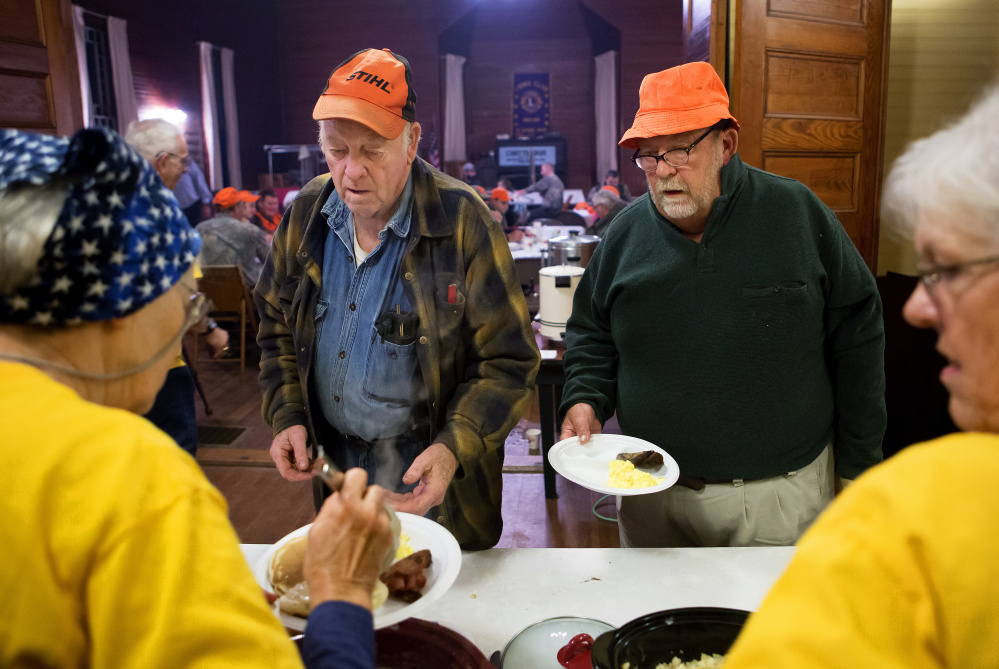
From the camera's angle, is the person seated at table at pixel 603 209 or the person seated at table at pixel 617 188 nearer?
the person seated at table at pixel 603 209

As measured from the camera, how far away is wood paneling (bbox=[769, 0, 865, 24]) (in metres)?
3.45

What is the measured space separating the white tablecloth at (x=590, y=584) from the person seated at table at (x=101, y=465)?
Result: 0.54m

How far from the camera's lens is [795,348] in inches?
73.7

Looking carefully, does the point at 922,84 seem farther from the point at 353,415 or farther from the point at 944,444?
the point at 944,444

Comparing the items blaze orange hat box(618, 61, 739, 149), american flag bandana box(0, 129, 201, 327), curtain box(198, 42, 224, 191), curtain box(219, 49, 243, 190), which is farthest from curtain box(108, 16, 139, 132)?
american flag bandana box(0, 129, 201, 327)

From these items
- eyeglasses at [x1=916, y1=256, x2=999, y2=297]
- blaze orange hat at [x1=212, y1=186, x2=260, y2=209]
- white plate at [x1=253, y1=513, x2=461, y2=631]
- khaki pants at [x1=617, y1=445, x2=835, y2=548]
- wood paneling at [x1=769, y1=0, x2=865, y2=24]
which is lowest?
khaki pants at [x1=617, y1=445, x2=835, y2=548]

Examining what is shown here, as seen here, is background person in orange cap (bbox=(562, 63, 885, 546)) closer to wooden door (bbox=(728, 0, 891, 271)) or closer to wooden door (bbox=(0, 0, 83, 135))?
wooden door (bbox=(728, 0, 891, 271))

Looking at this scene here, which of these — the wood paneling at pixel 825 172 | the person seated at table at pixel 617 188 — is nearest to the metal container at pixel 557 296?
the wood paneling at pixel 825 172

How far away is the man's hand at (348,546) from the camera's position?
946 millimetres

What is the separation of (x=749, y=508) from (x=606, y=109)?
14.1m

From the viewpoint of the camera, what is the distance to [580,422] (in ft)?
6.51

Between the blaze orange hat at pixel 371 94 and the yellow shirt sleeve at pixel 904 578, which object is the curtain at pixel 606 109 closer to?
the blaze orange hat at pixel 371 94

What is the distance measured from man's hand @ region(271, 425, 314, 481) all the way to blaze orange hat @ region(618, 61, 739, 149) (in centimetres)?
117

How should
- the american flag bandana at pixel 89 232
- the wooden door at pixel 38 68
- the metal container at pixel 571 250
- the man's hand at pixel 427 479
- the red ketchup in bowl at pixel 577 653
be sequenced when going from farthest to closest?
the metal container at pixel 571 250 < the wooden door at pixel 38 68 < the man's hand at pixel 427 479 < the red ketchup in bowl at pixel 577 653 < the american flag bandana at pixel 89 232
